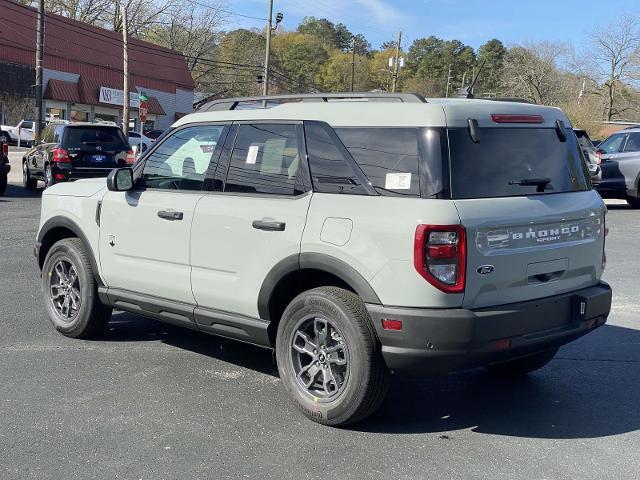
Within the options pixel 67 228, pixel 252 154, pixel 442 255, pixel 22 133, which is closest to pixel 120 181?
pixel 67 228

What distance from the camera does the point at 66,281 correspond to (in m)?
6.17

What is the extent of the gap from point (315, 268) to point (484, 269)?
992 mm

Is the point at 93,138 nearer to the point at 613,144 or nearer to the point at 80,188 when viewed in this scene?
the point at 80,188

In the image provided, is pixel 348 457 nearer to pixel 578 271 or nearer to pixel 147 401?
pixel 147 401

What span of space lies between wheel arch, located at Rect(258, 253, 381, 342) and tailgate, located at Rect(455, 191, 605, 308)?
2.03 feet

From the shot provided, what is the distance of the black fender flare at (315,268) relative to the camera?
4035 mm

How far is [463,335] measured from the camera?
3836 mm

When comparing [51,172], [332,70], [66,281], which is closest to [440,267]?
[66,281]

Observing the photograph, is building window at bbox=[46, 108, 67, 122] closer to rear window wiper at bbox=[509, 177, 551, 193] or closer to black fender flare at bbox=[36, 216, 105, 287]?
black fender flare at bbox=[36, 216, 105, 287]

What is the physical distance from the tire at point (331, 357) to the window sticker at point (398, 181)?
0.68 metres

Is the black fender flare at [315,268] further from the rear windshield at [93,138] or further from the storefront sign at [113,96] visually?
the storefront sign at [113,96]

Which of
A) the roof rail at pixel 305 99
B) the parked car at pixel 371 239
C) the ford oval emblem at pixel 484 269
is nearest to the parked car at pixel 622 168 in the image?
the parked car at pixel 371 239

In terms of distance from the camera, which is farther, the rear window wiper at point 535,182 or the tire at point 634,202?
the tire at point 634,202

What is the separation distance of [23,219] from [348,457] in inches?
446
